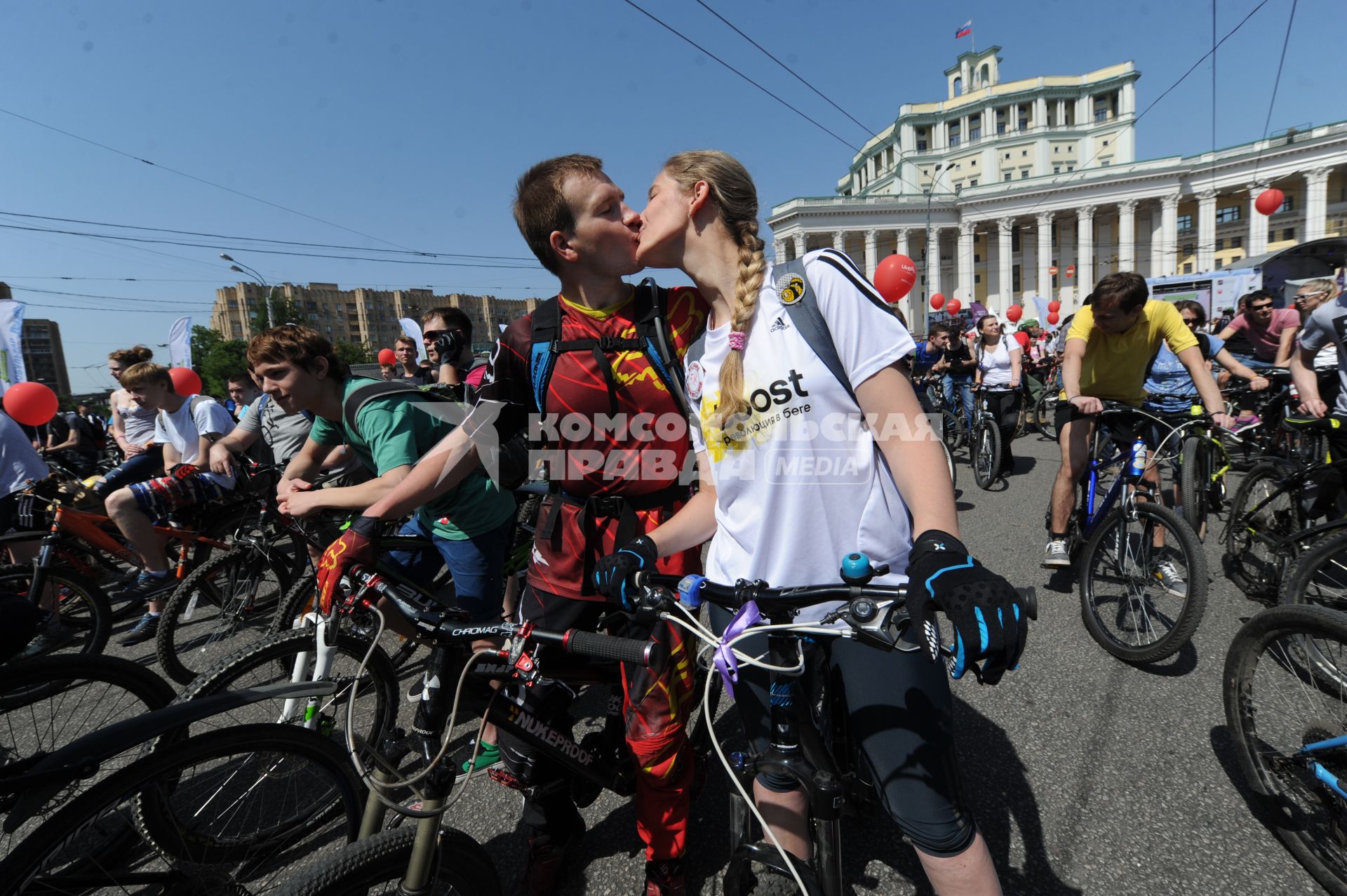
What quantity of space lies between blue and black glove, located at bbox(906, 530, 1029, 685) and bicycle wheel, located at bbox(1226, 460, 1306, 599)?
3531 millimetres

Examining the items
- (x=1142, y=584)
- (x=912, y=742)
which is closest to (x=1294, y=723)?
(x=1142, y=584)

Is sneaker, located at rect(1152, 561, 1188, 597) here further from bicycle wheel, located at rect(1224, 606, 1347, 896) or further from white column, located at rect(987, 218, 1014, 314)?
white column, located at rect(987, 218, 1014, 314)

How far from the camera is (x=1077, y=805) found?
7.59 ft

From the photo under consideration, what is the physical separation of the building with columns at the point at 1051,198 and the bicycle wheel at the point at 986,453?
4533cm

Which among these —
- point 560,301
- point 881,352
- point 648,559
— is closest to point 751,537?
point 648,559

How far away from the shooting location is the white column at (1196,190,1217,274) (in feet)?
188

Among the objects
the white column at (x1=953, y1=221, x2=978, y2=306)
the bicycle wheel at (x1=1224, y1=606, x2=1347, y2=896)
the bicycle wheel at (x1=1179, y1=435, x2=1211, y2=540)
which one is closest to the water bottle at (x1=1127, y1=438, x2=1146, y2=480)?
the bicycle wheel at (x1=1179, y1=435, x2=1211, y2=540)

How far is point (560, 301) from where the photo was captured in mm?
2102

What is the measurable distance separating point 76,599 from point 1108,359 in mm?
7277

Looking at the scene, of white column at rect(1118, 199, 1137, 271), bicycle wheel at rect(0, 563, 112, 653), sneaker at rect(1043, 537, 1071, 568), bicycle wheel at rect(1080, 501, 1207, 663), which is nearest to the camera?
bicycle wheel at rect(1080, 501, 1207, 663)

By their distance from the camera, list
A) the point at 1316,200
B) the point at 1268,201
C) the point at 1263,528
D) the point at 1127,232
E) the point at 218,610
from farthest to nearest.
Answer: the point at 1127,232 → the point at 1316,200 → the point at 1268,201 → the point at 218,610 → the point at 1263,528

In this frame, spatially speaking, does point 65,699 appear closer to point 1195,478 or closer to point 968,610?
point 968,610

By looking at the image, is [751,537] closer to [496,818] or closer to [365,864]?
[365,864]

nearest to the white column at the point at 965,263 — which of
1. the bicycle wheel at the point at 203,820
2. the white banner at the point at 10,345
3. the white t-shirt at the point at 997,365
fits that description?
the white t-shirt at the point at 997,365
